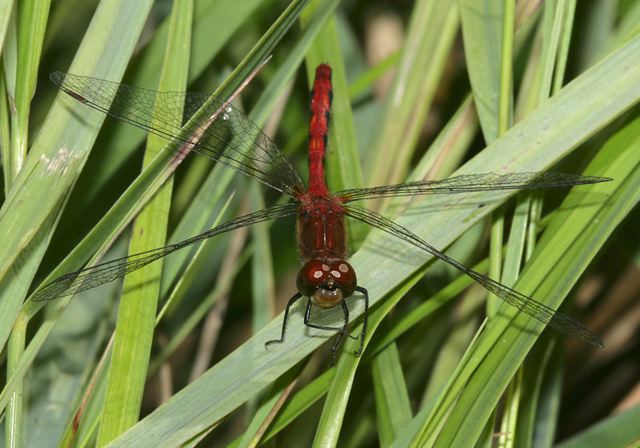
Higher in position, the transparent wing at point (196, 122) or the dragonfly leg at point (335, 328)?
the transparent wing at point (196, 122)

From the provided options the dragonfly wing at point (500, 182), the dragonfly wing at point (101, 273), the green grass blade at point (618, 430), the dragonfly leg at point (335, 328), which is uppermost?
the dragonfly wing at point (500, 182)

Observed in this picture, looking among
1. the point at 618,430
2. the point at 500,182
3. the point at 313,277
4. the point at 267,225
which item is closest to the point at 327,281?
the point at 313,277

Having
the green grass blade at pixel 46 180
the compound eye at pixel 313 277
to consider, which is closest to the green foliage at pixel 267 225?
the green grass blade at pixel 46 180

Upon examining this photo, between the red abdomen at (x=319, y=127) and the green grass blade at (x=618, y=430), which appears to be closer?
the green grass blade at (x=618, y=430)

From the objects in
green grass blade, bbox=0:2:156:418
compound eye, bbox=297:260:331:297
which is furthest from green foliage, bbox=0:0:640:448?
compound eye, bbox=297:260:331:297

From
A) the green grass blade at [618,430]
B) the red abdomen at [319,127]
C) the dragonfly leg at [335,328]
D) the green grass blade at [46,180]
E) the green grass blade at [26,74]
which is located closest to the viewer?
the green grass blade at [46,180]

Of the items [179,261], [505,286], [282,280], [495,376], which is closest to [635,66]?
[505,286]

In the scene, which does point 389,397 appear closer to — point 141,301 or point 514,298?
point 514,298

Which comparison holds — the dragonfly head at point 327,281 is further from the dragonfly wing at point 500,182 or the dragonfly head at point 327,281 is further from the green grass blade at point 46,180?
the green grass blade at point 46,180

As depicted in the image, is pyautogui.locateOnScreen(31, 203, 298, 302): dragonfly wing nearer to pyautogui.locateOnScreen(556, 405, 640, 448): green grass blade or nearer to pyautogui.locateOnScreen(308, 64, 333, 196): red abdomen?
pyautogui.locateOnScreen(308, 64, 333, 196): red abdomen
